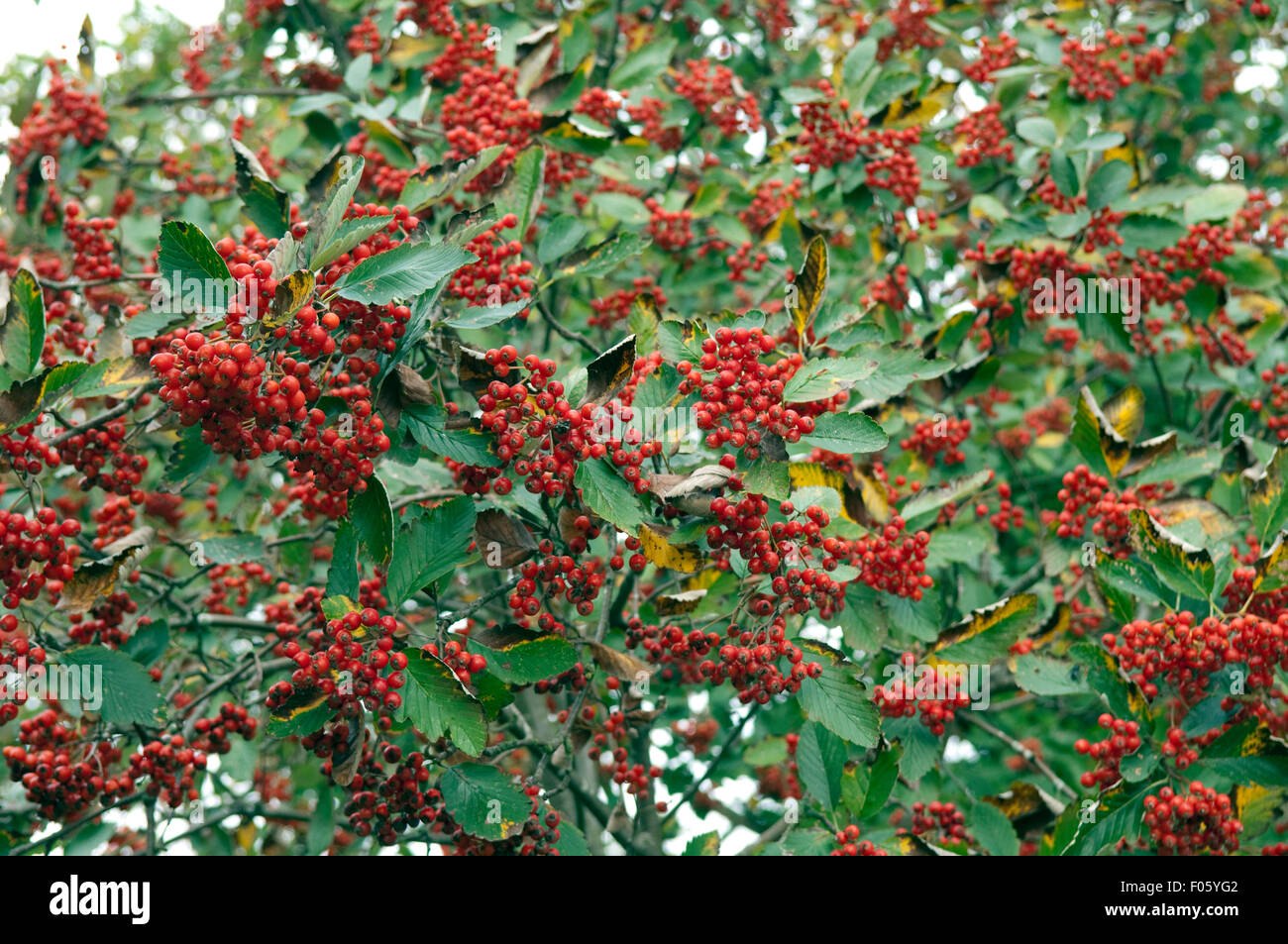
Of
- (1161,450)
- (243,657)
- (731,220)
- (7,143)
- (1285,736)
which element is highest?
(7,143)

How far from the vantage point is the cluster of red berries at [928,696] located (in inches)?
148

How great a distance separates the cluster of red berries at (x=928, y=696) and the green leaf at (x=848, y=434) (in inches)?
45.1

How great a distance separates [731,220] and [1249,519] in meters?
2.67

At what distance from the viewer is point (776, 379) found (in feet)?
9.72

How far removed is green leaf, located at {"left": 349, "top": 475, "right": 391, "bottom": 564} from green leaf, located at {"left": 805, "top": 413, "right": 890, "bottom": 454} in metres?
1.26

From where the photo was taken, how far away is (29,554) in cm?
310

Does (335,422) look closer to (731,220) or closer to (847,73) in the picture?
(731,220)

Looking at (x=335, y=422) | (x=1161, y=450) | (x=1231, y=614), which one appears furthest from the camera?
(x=1161, y=450)

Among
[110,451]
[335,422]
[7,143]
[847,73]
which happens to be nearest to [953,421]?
[847,73]

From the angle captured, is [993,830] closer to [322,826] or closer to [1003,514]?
[1003,514]

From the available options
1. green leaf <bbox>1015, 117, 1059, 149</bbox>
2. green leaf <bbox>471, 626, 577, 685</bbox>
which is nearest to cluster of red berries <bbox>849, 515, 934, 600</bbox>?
green leaf <bbox>471, 626, 577, 685</bbox>

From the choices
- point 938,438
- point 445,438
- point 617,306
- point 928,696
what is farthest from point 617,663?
point 617,306

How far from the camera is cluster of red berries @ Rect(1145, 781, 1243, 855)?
10.6 ft

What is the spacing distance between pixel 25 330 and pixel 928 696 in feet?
10.9
